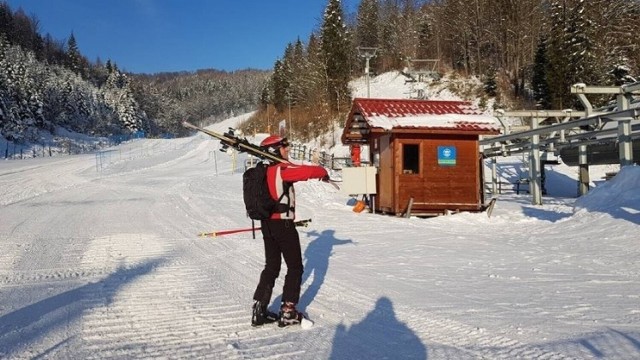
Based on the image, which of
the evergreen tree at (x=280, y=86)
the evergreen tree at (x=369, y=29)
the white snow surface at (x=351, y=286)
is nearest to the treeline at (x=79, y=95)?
the evergreen tree at (x=280, y=86)

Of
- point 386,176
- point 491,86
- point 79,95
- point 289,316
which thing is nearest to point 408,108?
point 386,176

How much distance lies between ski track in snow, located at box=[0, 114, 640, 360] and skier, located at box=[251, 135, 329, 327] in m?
0.17

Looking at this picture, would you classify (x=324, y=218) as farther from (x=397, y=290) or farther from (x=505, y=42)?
(x=505, y=42)

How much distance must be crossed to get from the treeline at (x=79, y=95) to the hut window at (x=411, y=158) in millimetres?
55154

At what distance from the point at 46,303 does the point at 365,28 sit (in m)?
70.2

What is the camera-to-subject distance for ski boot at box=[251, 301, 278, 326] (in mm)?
5059

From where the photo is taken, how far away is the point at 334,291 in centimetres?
648

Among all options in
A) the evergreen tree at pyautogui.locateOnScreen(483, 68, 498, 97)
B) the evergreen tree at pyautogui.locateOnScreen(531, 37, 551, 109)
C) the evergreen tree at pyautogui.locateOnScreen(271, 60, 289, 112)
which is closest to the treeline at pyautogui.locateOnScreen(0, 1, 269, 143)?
the evergreen tree at pyautogui.locateOnScreen(271, 60, 289, 112)

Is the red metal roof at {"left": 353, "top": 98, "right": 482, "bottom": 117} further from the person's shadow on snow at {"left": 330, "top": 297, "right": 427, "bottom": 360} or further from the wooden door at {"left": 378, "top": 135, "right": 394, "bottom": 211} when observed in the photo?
the person's shadow on snow at {"left": 330, "top": 297, "right": 427, "bottom": 360}

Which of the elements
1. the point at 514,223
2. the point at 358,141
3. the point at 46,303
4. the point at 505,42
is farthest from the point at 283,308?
the point at 505,42

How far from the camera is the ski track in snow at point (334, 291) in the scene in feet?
14.3

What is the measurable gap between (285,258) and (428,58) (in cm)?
6065

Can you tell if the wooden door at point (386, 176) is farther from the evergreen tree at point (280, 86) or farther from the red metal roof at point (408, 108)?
the evergreen tree at point (280, 86)

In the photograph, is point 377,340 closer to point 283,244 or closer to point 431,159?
point 283,244
